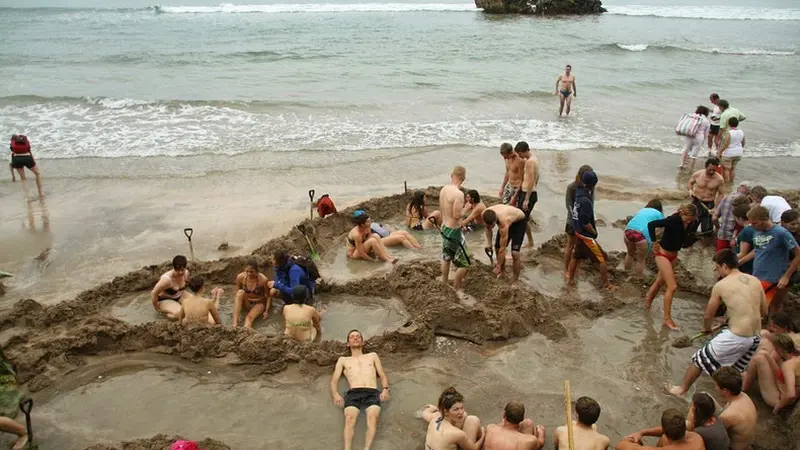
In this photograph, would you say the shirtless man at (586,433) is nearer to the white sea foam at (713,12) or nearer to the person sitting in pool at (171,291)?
the person sitting in pool at (171,291)

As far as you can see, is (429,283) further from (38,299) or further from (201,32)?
(201,32)

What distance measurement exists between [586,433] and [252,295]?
4.34 m

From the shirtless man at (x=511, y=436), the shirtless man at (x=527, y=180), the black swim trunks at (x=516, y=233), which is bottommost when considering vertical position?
the shirtless man at (x=511, y=436)

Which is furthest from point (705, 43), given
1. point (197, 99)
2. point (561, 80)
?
point (197, 99)

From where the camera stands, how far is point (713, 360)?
5.42 metres

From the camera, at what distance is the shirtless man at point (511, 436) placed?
4.70 metres

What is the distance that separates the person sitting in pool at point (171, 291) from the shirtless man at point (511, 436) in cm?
428

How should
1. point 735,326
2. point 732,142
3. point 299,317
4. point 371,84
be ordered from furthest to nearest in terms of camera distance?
point 371,84, point 732,142, point 299,317, point 735,326

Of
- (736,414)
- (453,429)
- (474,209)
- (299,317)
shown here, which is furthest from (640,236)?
(299,317)

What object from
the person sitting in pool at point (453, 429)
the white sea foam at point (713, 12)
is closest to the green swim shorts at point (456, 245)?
the person sitting in pool at point (453, 429)

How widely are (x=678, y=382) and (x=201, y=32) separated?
37384 mm

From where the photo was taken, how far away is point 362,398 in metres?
5.41

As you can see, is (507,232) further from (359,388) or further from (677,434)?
(677,434)

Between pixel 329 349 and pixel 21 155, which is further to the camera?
pixel 21 155
